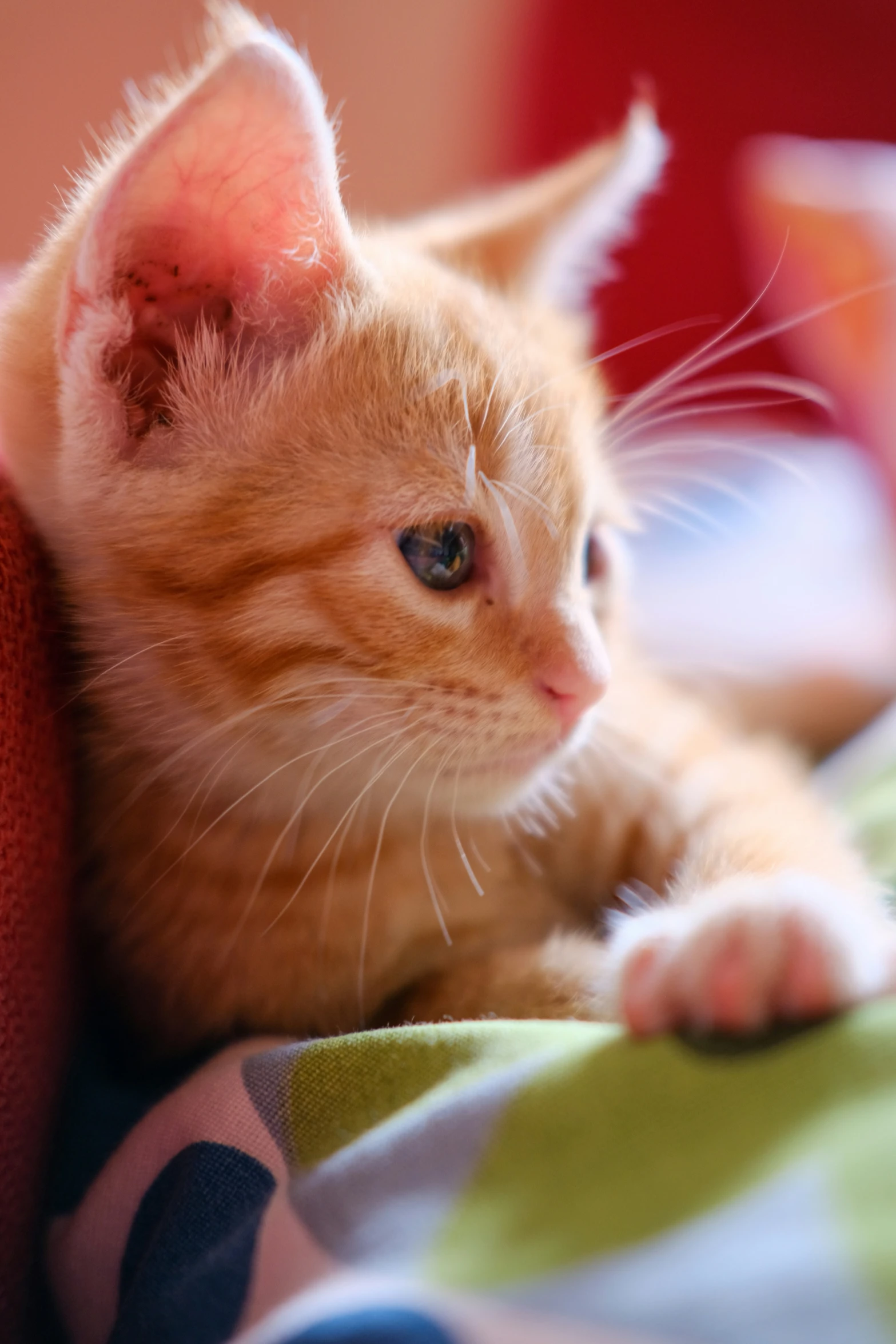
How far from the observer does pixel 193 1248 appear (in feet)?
1.78

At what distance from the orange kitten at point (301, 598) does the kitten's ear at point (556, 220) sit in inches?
7.2

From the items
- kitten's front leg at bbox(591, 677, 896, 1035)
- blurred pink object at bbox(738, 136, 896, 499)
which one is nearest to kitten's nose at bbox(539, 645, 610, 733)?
kitten's front leg at bbox(591, 677, 896, 1035)

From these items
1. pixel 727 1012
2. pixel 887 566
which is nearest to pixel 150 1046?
pixel 727 1012

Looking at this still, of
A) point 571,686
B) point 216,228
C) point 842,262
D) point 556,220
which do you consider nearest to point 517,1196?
point 571,686

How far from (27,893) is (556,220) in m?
0.76

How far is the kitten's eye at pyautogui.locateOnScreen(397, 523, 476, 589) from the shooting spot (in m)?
0.68

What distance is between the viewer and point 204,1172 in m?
0.57

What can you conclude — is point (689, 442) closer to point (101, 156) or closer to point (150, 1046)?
point (101, 156)

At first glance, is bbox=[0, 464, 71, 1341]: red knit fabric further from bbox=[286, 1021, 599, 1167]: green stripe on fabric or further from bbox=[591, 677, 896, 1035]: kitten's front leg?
bbox=[591, 677, 896, 1035]: kitten's front leg

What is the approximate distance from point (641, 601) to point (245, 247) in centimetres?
85

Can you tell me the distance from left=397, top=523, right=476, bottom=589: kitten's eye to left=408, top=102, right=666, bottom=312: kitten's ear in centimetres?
37

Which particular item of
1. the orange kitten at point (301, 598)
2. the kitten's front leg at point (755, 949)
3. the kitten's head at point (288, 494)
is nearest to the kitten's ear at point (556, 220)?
the orange kitten at point (301, 598)

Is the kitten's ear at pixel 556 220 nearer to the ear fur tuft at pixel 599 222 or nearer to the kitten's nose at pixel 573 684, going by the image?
the ear fur tuft at pixel 599 222

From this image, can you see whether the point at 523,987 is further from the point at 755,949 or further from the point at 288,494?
the point at 288,494
